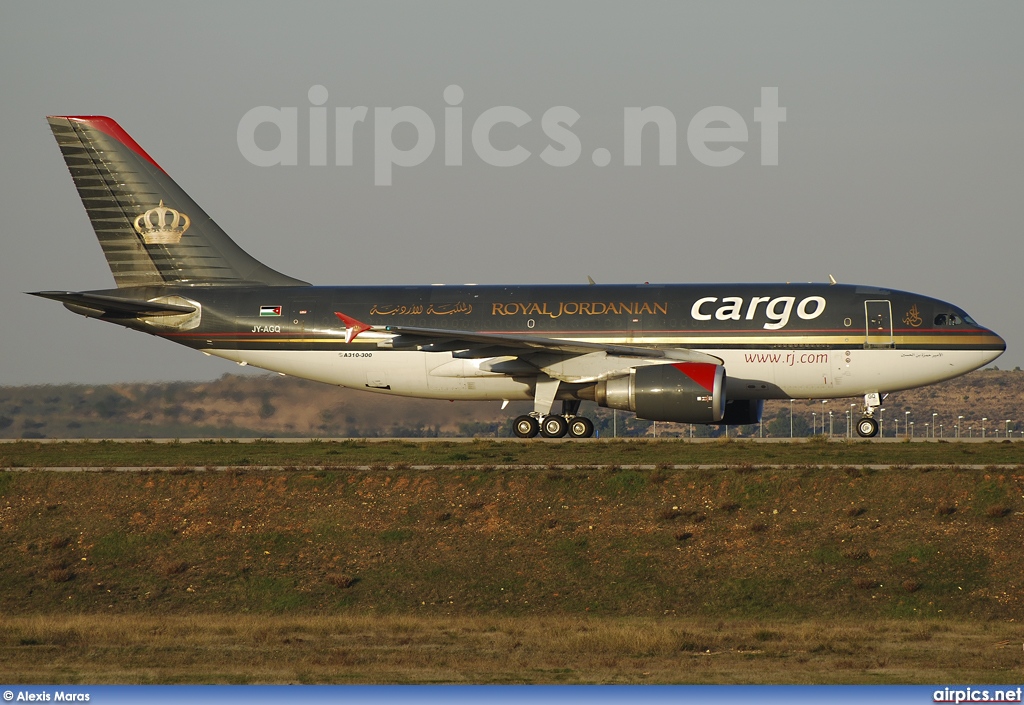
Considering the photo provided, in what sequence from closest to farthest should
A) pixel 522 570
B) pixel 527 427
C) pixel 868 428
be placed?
pixel 522 570 → pixel 868 428 → pixel 527 427

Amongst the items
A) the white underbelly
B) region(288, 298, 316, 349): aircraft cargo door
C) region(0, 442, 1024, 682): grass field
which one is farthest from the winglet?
region(0, 442, 1024, 682): grass field

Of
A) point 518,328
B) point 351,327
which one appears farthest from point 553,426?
point 351,327

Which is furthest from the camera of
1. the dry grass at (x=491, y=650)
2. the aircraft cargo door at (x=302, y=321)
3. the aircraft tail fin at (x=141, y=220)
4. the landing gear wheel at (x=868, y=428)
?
the aircraft tail fin at (x=141, y=220)

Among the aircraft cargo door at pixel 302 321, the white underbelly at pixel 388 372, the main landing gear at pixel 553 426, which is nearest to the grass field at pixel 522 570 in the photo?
the main landing gear at pixel 553 426

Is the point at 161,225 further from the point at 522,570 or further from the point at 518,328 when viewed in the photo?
the point at 522,570

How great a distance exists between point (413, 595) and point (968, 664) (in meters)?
10.1

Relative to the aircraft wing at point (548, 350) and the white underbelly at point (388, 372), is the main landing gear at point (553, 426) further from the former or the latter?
the aircraft wing at point (548, 350)

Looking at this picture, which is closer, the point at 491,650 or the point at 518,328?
the point at 491,650

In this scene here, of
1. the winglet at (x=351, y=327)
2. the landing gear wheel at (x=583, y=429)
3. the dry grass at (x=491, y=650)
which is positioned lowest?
the dry grass at (x=491, y=650)

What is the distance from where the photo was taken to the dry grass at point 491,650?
15539mm

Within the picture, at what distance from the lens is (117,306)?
3831 centimetres

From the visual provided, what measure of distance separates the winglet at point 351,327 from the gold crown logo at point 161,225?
715 cm

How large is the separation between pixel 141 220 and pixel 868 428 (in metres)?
24.1

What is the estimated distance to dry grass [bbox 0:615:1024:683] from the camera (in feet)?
51.0
